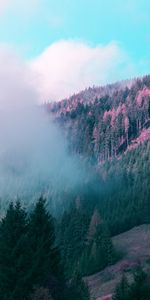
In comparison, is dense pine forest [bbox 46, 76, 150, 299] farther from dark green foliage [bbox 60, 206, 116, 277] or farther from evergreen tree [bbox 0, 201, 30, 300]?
evergreen tree [bbox 0, 201, 30, 300]

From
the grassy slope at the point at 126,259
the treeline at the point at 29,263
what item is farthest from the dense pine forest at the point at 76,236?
the grassy slope at the point at 126,259

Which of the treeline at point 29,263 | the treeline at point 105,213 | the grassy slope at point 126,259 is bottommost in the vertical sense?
the treeline at point 29,263

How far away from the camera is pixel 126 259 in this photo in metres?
93.1

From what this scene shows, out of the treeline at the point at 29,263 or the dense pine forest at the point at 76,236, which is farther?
the dense pine forest at the point at 76,236

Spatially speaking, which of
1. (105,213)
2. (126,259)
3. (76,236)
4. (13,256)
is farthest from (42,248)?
(105,213)

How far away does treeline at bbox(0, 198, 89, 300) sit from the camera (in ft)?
120

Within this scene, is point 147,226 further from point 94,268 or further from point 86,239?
point 94,268

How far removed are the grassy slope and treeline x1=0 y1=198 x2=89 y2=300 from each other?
30.9 m

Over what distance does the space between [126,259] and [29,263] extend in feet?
192

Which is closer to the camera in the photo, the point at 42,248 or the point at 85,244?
the point at 42,248

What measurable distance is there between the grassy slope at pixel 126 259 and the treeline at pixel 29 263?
3090cm

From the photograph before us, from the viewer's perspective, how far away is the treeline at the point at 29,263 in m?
36.6

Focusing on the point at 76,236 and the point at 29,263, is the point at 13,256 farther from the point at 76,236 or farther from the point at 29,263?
the point at 76,236

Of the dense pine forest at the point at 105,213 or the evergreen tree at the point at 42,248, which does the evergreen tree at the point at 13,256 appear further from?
the dense pine forest at the point at 105,213
